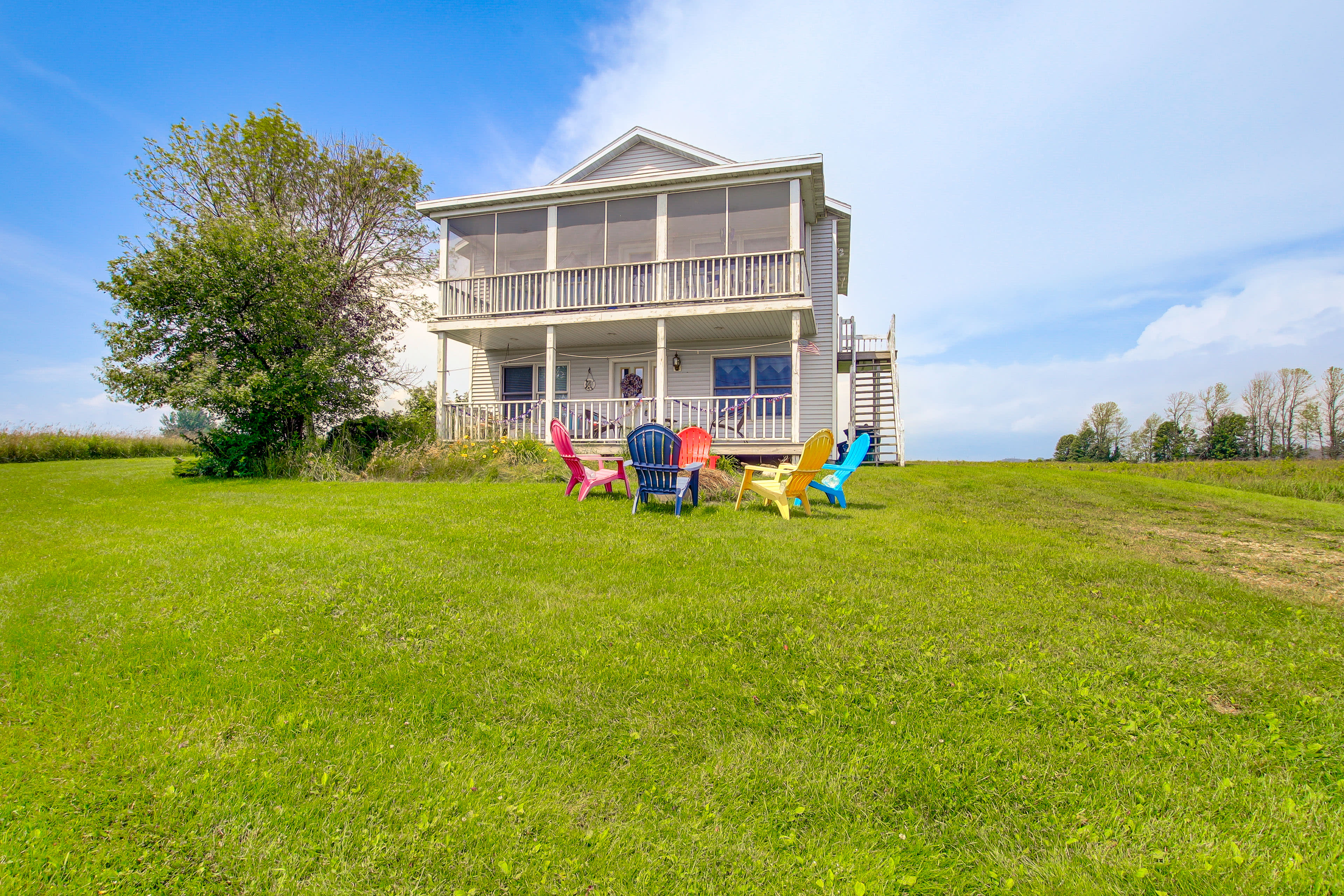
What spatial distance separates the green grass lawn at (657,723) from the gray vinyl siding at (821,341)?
10310mm

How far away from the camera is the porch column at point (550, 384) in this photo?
1291 cm

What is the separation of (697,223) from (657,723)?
1349 centimetres

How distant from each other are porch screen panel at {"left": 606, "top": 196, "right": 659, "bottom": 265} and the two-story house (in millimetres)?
48

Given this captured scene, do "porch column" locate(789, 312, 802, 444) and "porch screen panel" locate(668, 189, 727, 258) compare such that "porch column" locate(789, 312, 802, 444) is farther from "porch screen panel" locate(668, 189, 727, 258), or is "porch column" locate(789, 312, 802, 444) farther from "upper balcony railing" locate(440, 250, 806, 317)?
"porch screen panel" locate(668, 189, 727, 258)

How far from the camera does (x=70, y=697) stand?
274cm

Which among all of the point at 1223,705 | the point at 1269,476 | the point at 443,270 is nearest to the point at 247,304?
the point at 443,270

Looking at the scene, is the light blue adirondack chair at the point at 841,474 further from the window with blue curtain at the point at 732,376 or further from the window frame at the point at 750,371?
the window with blue curtain at the point at 732,376

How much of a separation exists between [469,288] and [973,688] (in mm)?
13875

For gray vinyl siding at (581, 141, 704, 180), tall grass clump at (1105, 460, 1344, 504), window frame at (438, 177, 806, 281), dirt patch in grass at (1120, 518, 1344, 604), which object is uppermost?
gray vinyl siding at (581, 141, 704, 180)

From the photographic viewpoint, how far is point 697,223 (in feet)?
46.7

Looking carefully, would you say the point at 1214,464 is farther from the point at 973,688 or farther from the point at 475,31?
the point at 475,31

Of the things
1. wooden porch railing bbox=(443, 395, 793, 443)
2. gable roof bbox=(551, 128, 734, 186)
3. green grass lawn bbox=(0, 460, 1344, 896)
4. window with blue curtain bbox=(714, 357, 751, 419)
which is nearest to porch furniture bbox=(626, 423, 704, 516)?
green grass lawn bbox=(0, 460, 1344, 896)

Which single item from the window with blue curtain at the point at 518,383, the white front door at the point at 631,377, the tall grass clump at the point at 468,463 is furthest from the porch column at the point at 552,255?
the tall grass clump at the point at 468,463

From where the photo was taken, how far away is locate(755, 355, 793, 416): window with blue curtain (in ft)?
49.9
